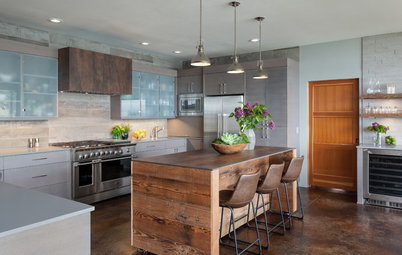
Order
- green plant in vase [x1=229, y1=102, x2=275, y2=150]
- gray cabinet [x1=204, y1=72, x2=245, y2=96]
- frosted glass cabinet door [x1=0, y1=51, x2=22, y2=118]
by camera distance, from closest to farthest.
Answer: green plant in vase [x1=229, y1=102, x2=275, y2=150] < frosted glass cabinet door [x1=0, y1=51, x2=22, y2=118] < gray cabinet [x1=204, y1=72, x2=245, y2=96]

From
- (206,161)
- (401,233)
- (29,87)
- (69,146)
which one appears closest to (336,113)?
(401,233)

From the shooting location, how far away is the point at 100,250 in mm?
3230

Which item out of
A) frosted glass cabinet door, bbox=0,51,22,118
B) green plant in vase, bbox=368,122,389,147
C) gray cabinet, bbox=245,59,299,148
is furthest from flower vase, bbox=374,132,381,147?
frosted glass cabinet door, bbox=0,51,22,118

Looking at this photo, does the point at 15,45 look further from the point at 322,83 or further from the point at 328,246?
the point at 322,83

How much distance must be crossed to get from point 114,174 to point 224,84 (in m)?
2.78

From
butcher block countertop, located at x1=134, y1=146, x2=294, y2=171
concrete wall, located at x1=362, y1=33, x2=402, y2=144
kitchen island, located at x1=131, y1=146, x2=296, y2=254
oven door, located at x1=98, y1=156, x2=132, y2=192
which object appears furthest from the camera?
concrete wall, located at x1=362, y1=33, x2=402, y2=144

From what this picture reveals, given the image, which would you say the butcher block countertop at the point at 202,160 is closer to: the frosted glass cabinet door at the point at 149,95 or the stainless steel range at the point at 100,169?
the stainless steel range at the point at 100,169

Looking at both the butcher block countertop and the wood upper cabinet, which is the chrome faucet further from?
the butcher block countertop

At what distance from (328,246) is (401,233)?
1099 millimetres

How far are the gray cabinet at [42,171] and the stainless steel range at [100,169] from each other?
13 cm

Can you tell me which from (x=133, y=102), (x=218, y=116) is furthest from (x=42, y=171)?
(x=218, y=116)

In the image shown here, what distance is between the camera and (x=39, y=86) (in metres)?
4.62

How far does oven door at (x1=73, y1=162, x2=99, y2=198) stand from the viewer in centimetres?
470

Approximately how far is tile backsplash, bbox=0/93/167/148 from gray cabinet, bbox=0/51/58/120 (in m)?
0.36
